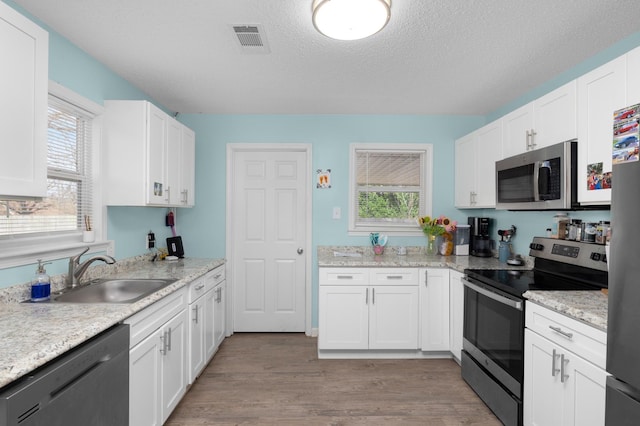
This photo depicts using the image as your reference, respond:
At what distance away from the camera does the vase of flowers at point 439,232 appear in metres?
3.26

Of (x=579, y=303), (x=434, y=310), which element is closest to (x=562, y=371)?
(x=579, y=303)

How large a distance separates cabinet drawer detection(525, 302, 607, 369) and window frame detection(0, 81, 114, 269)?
279cm

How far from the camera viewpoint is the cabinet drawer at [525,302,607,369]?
1371 mm

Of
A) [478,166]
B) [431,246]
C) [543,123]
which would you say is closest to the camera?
[543,123]

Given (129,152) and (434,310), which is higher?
(129,152)

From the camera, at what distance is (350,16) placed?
60.8 inches

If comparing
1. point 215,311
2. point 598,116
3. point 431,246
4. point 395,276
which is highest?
point 598,116

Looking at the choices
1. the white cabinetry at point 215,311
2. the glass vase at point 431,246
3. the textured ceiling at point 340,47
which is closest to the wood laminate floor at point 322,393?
the white cabinetry at point 215,311

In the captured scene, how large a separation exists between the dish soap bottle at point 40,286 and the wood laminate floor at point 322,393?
1.09 metres

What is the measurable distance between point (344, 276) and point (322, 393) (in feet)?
3.11

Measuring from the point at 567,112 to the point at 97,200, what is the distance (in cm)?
322

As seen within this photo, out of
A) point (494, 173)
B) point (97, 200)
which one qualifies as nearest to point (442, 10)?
point (494, 173)

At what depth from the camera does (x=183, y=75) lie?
250 cm

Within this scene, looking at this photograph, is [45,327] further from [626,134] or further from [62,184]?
[626,134]
